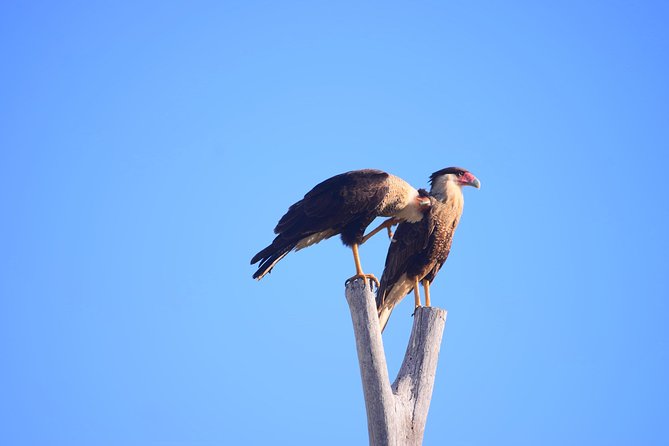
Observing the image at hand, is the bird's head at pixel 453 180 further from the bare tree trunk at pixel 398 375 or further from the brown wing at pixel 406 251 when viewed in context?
the bare tree trunk at pixel 398 375

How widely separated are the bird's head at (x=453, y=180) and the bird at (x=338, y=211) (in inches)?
24.4

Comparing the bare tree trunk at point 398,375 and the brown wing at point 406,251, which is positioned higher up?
the brown wing at point 406,251

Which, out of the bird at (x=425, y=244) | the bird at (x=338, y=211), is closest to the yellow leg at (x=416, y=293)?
the bird at (x=425, y=244)

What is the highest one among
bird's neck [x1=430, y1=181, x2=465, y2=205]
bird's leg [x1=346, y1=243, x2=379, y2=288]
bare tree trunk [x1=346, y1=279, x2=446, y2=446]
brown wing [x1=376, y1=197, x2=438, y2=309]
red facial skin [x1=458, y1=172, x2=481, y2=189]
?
red facial skin [x1=458, y1=172, x2=481, y2=189]

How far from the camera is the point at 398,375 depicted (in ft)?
17.5

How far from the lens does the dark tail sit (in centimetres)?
595

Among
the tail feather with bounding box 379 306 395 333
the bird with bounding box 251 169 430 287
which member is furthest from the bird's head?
the tail feather with bounding box 379 306 395 333

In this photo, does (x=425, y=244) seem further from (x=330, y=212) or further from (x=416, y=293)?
(x=330, y=212)

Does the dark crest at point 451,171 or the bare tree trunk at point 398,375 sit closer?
the bare tree trunk at point 398,375

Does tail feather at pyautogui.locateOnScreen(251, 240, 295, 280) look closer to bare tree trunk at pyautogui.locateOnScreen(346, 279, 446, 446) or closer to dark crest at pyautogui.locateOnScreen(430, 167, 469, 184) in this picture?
bare tree trunk at pyautogui.locateOnScreen(346, 279, 446, 446)

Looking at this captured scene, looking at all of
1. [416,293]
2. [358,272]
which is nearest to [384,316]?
[416,293]

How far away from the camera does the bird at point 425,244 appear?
21.6 feet

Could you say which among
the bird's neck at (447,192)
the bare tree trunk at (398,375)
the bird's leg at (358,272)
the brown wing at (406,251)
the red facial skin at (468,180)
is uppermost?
the red facial skin at (468,180)

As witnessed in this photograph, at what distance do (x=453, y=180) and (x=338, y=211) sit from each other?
1406 millimetres
